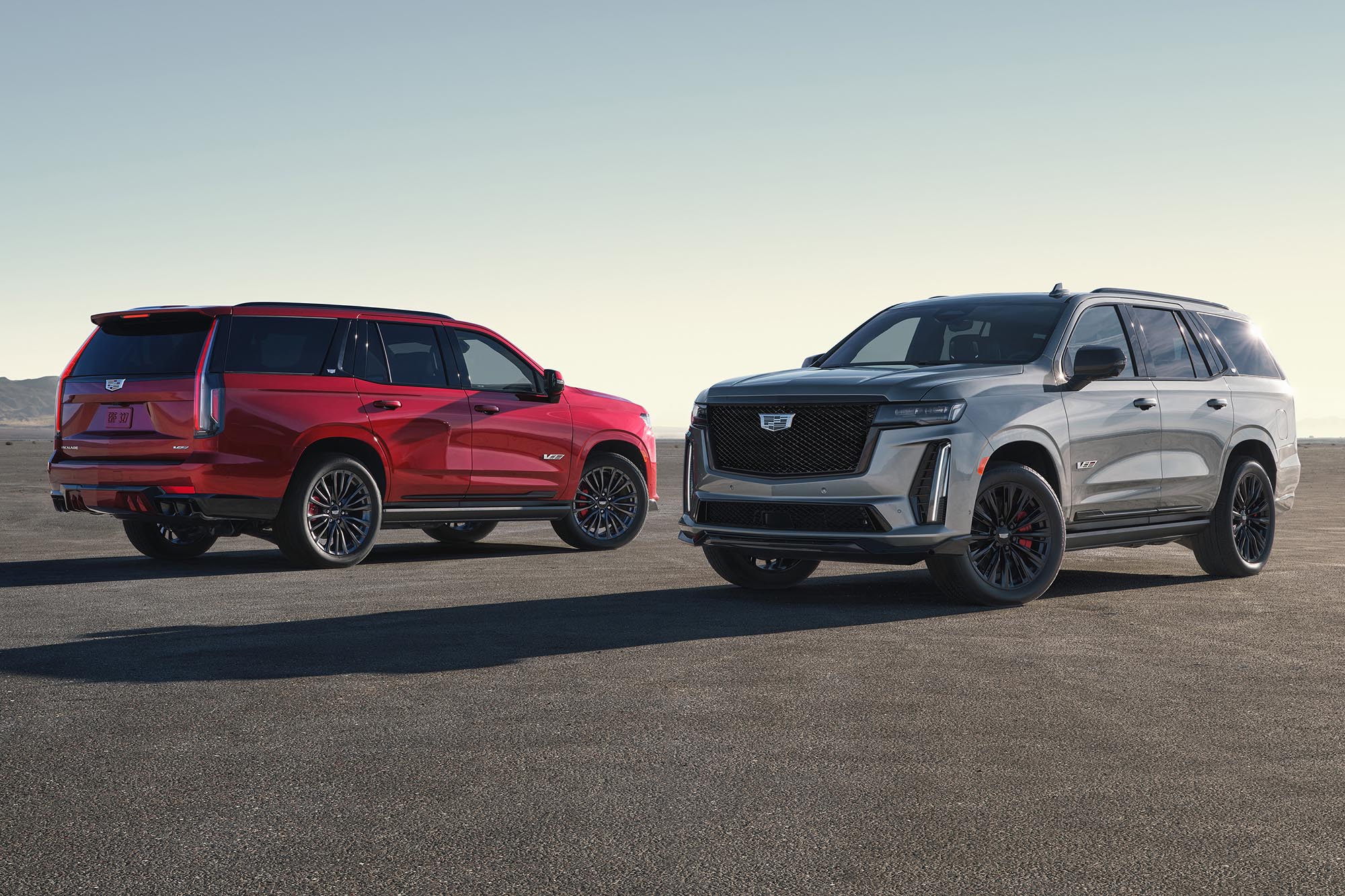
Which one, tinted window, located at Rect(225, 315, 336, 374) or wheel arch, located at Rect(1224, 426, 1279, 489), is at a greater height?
tinted window, located at Rect(225, 315, 336, 374)

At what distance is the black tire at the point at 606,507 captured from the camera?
13.7m

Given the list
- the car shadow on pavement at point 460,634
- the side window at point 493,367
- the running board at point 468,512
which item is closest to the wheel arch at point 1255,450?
the car shadow on pavement at point 460,634

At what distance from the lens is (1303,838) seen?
4.09 m

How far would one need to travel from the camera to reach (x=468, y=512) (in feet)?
41.4

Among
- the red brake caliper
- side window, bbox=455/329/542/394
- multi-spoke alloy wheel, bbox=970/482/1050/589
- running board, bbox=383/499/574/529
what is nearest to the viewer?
multi-spoke alloy wheel, bbox=970/482/1050/589

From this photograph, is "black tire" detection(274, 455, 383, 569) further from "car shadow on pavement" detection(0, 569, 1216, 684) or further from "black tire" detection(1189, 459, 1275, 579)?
"black tire" detection(1189, 459, 1275, 579)

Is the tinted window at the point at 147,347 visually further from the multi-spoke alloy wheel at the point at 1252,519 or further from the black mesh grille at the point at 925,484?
the multi-spoke alloy wheel at the point at 1252,519

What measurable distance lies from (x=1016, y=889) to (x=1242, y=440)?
825 cm

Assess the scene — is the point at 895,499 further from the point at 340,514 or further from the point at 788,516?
the point at 340,514

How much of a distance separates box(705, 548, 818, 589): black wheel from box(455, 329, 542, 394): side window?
3.58m

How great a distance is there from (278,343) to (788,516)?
15.8 ft

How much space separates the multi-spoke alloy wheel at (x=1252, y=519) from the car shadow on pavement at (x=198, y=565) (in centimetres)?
594

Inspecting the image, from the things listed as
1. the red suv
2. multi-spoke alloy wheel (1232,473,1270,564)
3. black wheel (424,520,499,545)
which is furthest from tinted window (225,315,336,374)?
multi-spoke alloy wheel (1232,473,1270,564)

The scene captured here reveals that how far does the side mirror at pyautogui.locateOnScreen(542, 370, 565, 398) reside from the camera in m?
13.3
